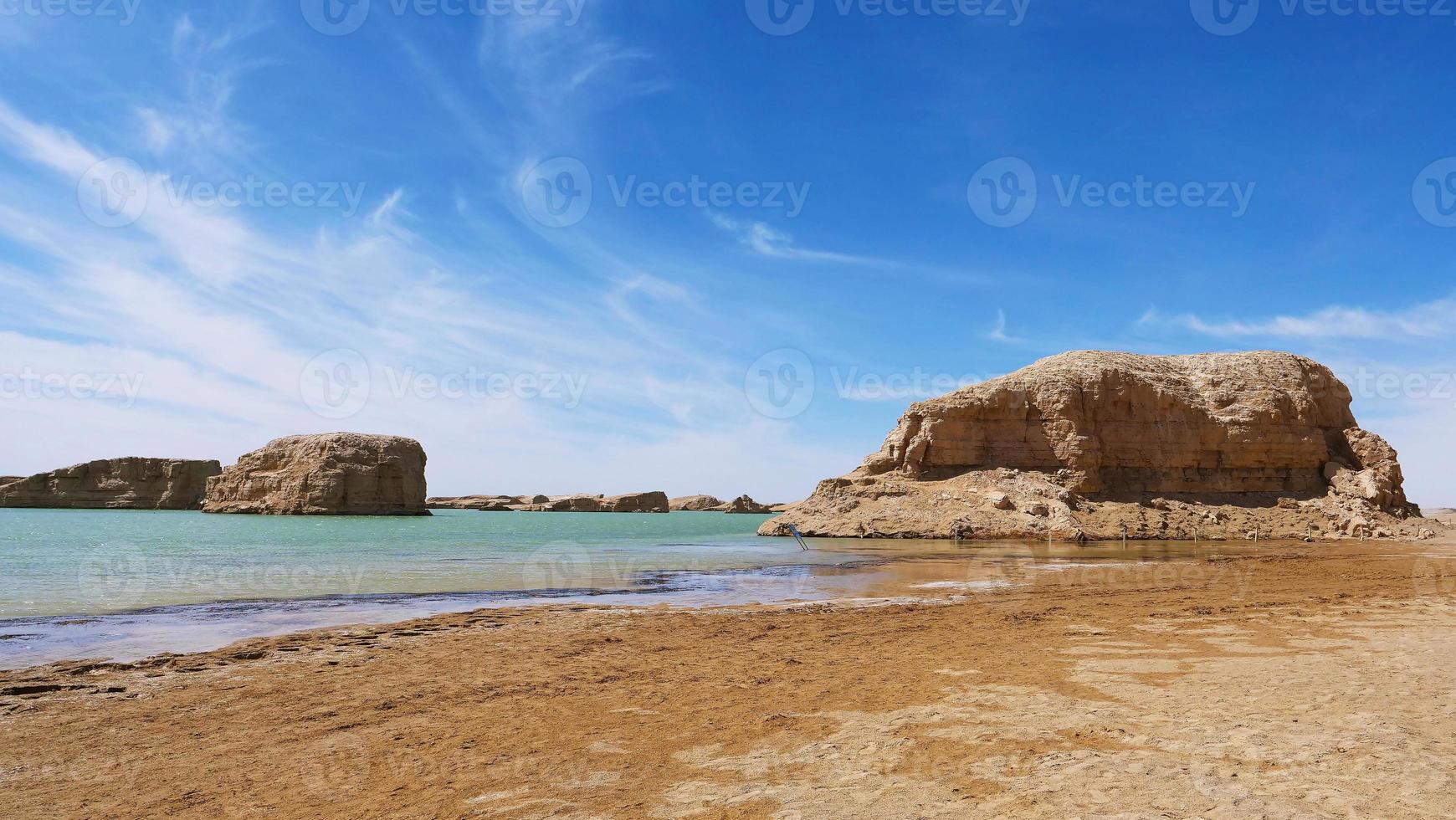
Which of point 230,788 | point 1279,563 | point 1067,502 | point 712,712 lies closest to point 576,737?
point 712,712

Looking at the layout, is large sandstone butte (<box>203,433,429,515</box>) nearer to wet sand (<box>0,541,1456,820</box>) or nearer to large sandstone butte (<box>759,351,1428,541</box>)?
large sandstone butte (<box>759,351,1428,541</box>)

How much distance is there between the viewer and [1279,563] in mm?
27422

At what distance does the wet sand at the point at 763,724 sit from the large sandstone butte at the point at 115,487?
5057 inches

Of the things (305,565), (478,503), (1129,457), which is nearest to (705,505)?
(478,503)

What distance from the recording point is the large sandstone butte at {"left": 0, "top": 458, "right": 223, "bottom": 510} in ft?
376

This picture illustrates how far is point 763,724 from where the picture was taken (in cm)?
718

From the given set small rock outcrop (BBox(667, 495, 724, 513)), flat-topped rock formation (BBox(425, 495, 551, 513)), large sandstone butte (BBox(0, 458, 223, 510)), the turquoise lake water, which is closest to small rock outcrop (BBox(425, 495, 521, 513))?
flat-topped rock formation (BBox(425, 495, 551, 513))

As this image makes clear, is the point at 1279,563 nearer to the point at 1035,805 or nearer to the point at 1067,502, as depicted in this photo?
the point at 1067,502

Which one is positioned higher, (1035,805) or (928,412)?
(928,412)

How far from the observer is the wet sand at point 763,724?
522cm

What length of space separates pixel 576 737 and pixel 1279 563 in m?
29.5

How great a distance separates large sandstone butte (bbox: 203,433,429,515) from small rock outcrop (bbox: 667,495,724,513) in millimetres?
91781

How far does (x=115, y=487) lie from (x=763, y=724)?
142 metres

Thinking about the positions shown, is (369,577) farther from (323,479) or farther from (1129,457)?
(323,479)
